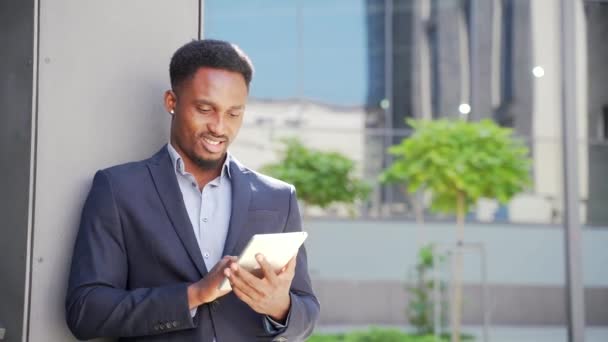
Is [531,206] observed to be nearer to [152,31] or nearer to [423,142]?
[423,142]

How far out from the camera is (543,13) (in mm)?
16812

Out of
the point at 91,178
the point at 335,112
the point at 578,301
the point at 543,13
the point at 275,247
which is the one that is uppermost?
the point at 543,13

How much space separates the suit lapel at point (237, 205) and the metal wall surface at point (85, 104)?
306 mm

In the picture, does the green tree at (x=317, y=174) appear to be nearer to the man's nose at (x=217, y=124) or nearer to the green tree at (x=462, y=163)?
the green tree at (x=462, y=163)

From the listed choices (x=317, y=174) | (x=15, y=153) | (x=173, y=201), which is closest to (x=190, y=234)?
(x=173, y=201)

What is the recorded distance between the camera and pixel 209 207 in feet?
7.31

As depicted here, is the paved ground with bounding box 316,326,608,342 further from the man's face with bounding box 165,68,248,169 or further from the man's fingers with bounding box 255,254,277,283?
the man's fingers with bounding box 255,254,277,283

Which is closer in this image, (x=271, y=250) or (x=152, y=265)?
(x=271, y=250)

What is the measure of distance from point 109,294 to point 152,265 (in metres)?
0.15

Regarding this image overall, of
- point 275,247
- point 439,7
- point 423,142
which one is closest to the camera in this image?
point 275,247

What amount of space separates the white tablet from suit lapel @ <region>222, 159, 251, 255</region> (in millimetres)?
205

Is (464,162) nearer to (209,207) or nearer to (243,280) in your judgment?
(209,207)

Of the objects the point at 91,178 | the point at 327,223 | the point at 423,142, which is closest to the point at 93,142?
the point at 91,178

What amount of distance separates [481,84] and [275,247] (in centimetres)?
1558
